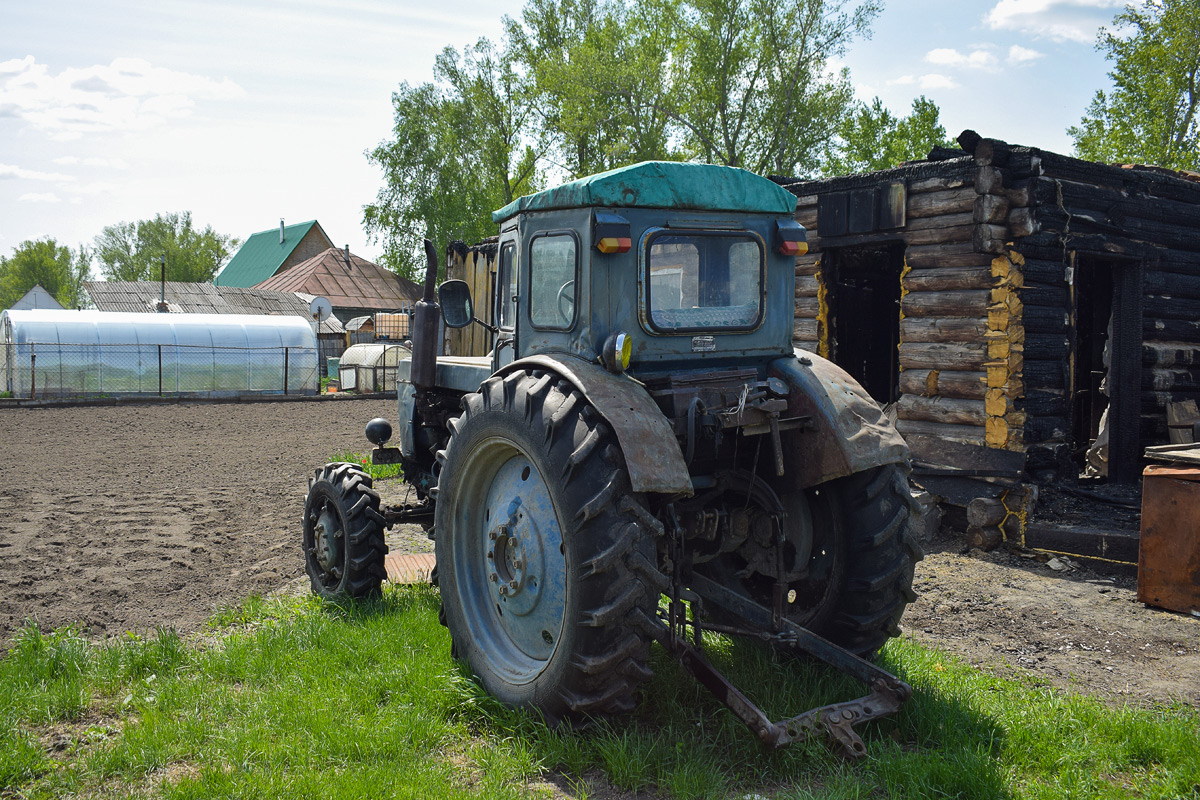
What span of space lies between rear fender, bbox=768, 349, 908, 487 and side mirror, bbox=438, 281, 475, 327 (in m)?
1.86

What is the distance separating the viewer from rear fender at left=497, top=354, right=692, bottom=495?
3520 mm

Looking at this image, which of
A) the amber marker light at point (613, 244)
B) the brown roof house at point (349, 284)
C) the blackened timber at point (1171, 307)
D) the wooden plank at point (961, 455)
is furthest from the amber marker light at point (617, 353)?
the brown roof house at point (349, 284)

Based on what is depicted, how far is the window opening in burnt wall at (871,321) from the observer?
11.8 metres

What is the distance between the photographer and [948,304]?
8.76m

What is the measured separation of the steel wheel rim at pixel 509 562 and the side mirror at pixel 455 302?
1034mm

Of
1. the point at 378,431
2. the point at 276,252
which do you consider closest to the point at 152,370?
the point at 378,431

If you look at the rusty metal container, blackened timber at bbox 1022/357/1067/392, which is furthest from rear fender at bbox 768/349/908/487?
blackened timber at bbox 1022/357/1067/392

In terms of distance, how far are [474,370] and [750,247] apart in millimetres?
1980

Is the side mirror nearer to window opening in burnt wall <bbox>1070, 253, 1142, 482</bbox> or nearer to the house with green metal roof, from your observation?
window opening in burnt wall <bbox>1070, 253, 1142, 482</bbox>

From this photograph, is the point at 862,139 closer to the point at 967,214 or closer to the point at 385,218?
the point at 385,218

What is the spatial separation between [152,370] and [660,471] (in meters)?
23.4

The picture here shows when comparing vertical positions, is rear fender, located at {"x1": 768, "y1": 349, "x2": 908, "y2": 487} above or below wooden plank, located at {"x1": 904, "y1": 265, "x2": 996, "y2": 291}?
below

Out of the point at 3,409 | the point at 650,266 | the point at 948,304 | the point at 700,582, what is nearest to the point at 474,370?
the point at 650,266

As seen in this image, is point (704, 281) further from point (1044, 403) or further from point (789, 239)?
point (1044, 403)
